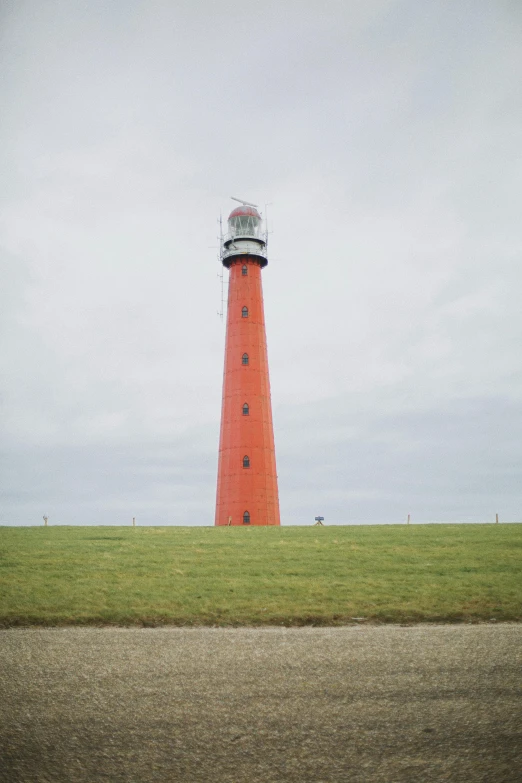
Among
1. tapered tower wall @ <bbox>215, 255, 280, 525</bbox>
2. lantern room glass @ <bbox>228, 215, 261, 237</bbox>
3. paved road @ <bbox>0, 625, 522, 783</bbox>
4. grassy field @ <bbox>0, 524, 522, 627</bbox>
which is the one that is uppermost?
lantern room glass @ <bbox>228, 215, 261, 237</bbox>

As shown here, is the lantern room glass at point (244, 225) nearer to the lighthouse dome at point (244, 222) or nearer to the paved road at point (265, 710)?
the lighthouse dome at point (244, 222)

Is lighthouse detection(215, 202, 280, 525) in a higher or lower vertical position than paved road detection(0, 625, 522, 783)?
higher

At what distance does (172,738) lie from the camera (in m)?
5.77

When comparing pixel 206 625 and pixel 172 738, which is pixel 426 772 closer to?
pixel 172 738

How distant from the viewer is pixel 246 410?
39719 mm

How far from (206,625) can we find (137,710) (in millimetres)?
5496

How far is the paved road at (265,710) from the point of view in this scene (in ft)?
17.1

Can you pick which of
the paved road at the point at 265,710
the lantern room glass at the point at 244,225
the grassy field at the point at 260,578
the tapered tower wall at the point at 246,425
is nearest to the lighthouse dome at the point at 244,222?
the lantern room glass at the point at 244,225

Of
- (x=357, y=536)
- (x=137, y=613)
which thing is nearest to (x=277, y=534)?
(x=357, y=536)

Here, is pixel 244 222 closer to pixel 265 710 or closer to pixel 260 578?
pixel 260 578

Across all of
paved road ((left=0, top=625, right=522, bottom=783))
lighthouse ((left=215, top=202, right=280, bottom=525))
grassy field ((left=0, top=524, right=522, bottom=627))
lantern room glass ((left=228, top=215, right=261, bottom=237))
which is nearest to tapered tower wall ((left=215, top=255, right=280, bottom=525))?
lighthouse ((left=215, top=202, right=280, bottom=525))

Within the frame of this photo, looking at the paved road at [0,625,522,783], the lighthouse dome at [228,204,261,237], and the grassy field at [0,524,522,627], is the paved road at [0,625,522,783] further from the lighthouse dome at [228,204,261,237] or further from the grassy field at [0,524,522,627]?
the lighthouse dome at [228,204,261,237]

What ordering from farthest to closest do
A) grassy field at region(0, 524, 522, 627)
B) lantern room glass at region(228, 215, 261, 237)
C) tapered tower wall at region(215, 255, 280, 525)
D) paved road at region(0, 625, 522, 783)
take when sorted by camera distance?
1. lantern room glass at region(228, 215, 261, 237)
2. tapered tower wall at region(215, 255, 280, 525)
3. grassy field at region(0, 524, 522, 627)
4. paved road at region(0, 625, 522, 783)

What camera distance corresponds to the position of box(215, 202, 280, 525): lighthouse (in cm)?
3884
